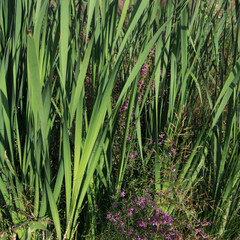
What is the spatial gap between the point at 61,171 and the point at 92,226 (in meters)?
0.27

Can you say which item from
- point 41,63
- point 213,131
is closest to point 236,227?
point 213,131

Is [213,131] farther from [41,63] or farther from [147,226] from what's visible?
[41,63]

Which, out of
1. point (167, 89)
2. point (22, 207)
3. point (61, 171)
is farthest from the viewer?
point (167, 89)

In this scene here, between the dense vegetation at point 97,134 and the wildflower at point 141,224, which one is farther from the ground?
the dense vegetation at point 97,134

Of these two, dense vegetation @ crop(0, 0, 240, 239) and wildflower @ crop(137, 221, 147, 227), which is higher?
dense vegetation @ crop(0, 0, 240, 239)

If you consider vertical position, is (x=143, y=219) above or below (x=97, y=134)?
below

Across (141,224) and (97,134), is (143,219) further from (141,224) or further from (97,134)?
(97,134)

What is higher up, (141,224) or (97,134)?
(97,134)

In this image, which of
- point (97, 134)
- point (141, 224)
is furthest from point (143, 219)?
point (97, 134)

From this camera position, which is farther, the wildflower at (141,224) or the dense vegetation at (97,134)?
the wildflower at (141,224)

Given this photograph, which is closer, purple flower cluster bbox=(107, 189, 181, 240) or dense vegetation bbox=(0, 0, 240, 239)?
dense vegetation bbox=(0, 0, 240, 239)

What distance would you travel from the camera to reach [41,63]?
1078 millimetres

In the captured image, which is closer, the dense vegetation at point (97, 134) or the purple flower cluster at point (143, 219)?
the dense vegetation at point (97, 134)

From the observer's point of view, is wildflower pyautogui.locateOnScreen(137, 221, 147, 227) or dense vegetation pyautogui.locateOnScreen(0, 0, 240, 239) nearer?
dense vegetation pyautogui.locateOnScreen(0, 0, 240, 239)
